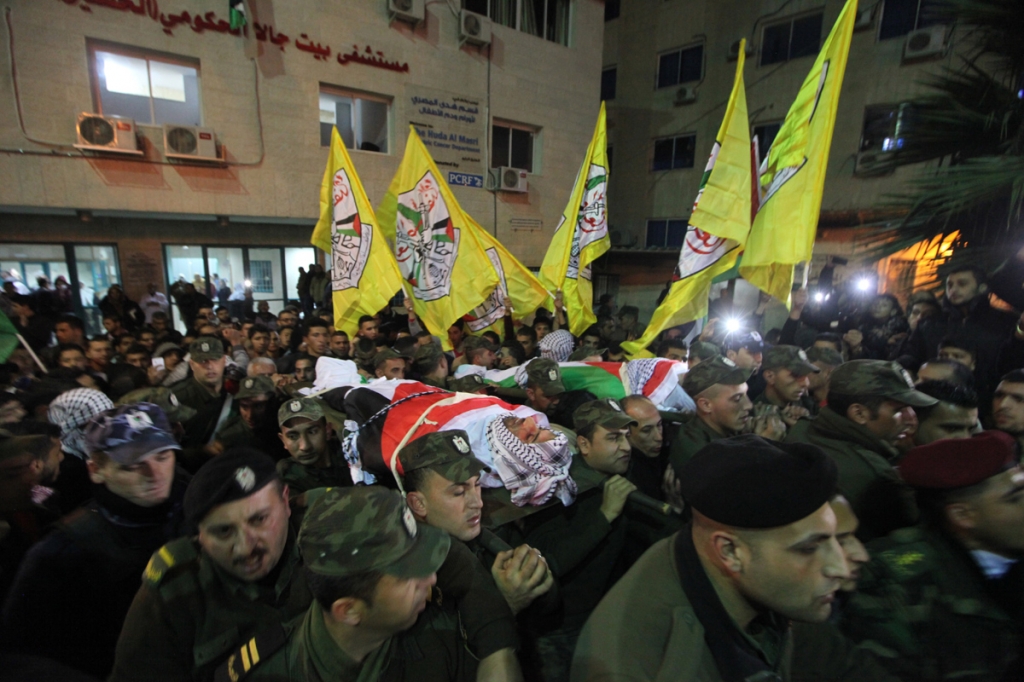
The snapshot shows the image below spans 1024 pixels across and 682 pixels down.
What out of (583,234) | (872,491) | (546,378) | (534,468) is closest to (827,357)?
(872,491)

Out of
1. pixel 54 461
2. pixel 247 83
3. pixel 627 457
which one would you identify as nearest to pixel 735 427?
pixel 627 457

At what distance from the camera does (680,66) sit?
16109mm

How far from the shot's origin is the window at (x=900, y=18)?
1193cm

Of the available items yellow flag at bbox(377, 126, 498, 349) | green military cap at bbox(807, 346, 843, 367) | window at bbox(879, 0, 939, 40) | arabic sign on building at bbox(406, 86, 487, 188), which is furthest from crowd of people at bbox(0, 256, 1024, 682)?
window at bbox(879, 0, 939, 40)

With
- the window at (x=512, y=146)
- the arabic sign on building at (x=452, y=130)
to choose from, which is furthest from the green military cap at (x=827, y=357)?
the window at (x=512, y=146)

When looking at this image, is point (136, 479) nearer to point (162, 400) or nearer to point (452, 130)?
point (162, 400)

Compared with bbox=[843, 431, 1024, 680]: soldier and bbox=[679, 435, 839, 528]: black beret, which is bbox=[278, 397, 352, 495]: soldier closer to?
bbox=[679, 435, 839, 528]: black beret

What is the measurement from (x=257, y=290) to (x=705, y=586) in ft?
40.8

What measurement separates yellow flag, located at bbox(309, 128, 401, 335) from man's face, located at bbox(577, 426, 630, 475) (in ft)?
10.9

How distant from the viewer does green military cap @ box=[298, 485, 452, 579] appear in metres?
1.24

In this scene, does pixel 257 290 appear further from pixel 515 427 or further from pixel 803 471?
pixel 803 471

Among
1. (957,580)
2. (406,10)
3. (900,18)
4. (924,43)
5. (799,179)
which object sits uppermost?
(900,18)

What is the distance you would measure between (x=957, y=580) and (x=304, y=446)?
2.97 metres

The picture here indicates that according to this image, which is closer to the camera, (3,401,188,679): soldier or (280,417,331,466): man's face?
(3,401,188,679): soldier
